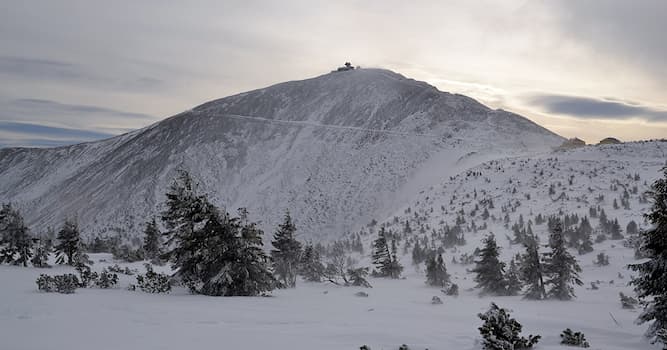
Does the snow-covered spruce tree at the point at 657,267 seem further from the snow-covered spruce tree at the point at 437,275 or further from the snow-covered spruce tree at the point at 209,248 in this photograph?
the snow-covered spruce tree at the point at 437,275

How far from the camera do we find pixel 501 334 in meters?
8.58

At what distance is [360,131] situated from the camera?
95.6m

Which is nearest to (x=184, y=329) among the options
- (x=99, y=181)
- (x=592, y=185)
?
(x=592, y=185)

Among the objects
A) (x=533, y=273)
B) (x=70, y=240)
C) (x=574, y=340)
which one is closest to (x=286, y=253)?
(x=70, y=240)

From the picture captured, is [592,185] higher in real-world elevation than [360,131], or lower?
lower

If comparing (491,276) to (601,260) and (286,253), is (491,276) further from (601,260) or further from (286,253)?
(286,253)

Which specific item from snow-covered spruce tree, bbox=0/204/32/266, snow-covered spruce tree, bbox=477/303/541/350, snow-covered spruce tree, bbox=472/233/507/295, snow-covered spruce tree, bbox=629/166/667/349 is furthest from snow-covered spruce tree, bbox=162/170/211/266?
snow-covered spruce tree, bbox=472/233/507/295

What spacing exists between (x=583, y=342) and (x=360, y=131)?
87.1 m

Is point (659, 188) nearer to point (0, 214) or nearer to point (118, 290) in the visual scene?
point (118, 290)

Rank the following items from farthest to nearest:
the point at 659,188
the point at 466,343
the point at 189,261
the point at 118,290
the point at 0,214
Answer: the point at 0,214, the point at 189,261, the point at 118,290, the point at 659,188, the point at 466,343

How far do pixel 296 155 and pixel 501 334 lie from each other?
84468 millimetres

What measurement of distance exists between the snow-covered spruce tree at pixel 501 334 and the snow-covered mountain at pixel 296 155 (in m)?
59.9

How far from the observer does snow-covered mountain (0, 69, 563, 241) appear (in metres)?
76.7

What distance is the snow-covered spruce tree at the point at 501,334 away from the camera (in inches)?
329
